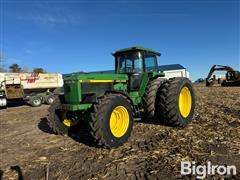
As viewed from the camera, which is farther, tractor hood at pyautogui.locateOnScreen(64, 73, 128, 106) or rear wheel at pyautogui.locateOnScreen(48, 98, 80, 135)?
rear wheel at pyautogui.locateOnScreen(48, 98, 80, 135)

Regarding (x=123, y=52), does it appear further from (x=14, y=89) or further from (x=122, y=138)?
(x=14, y=89)

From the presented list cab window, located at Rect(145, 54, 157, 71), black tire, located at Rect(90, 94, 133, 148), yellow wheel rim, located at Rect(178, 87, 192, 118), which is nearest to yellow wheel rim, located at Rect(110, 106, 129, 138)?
black tire, located at Rect(90, 94, 133, 148)

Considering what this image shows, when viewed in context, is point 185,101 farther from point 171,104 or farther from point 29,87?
point 29,87

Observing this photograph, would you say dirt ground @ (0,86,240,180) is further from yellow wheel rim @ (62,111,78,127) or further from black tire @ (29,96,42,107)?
black tire @ (29,96,42,107)

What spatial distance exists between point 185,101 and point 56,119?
426 centimetres

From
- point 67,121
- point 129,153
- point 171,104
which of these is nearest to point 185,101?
point 171,104

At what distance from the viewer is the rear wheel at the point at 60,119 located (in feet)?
22.5

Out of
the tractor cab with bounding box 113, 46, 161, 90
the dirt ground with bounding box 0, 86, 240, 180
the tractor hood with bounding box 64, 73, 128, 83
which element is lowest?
the dirt ground with bounding box 0, 86, 240, 180

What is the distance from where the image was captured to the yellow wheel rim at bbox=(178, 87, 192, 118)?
317 inches

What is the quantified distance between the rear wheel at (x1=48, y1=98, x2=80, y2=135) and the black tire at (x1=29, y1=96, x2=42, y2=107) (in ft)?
38.7

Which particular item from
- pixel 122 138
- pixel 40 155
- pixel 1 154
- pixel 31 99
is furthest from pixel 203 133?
pixel 31 99

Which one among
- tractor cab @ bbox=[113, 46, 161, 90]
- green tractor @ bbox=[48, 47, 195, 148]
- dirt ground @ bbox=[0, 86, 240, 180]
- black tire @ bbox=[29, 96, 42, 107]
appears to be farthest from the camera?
black tire @ bbox=[29, 96, 42, 107]

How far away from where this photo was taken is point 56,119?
6957 millimetres

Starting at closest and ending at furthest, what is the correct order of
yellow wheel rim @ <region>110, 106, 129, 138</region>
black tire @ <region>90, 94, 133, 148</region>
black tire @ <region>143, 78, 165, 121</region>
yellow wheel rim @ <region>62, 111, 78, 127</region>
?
black tire @ <region>90, 94, 133, 148</region> < yellow wheel rim @ <region>110, 106, 129, 138</region> < yellow wheel rim @ <region>62, 111, 78, 127</region> < black tire @ <region>143, 78, 165, 121</region>
